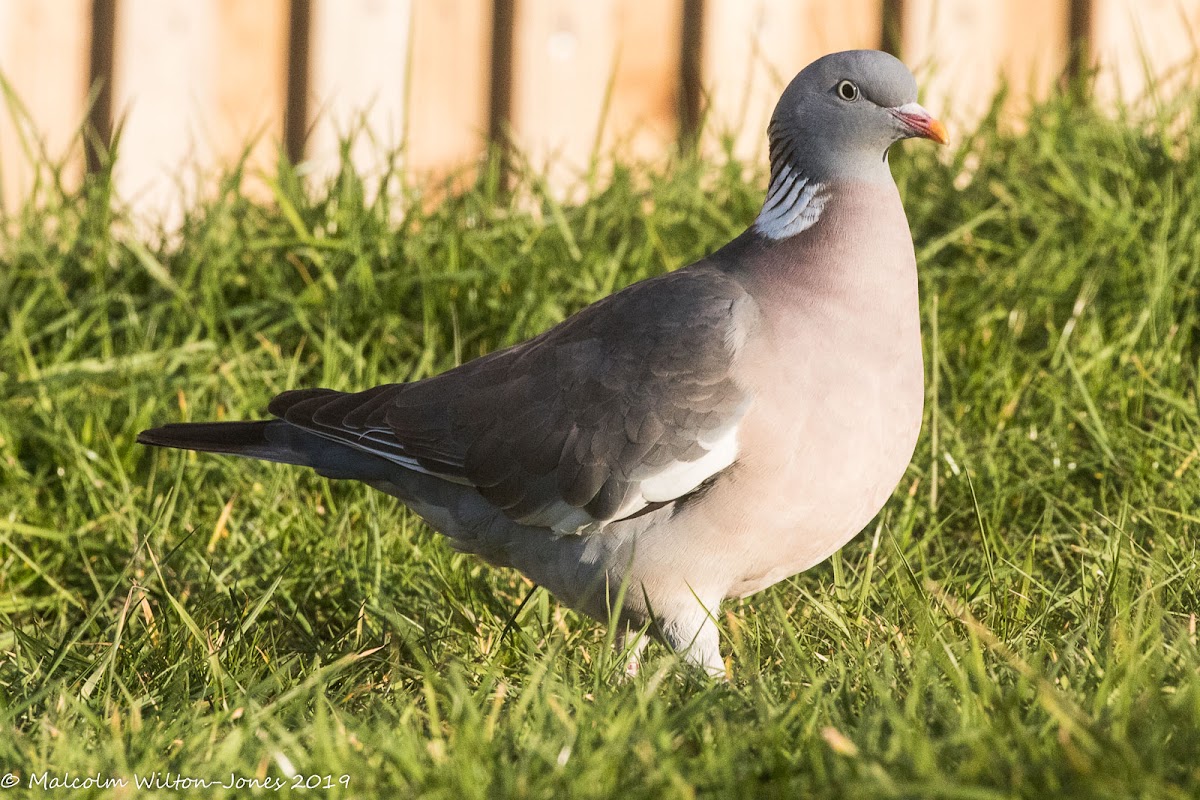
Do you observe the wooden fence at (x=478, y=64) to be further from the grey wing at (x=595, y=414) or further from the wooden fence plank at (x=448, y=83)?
the grey wing at (x=595, y=414)

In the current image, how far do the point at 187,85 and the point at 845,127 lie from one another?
294 cm

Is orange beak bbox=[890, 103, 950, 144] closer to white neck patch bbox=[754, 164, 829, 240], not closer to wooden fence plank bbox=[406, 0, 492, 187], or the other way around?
white neck patch bbox=[754, 164, 829, 240]

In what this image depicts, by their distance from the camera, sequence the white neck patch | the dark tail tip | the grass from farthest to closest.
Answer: the dark tail tip
the white neck patch
the grass

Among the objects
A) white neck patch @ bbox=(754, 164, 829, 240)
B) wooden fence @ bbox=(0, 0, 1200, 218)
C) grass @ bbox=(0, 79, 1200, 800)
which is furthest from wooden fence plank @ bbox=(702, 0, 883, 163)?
white neck patch @ bbox=(754, 164, 829, 240)

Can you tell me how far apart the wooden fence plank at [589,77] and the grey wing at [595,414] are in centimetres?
213

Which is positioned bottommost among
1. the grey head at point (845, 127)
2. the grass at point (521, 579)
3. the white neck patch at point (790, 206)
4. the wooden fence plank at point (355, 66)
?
the grass at point (521, 579)

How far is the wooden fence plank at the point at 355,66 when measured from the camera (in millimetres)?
5051

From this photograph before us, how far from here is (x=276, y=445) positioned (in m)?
3.28

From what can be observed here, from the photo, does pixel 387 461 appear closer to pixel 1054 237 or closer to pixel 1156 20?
pixel 1054 237

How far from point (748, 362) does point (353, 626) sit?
1059 millimetres

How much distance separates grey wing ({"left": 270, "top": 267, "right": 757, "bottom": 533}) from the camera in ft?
8.99

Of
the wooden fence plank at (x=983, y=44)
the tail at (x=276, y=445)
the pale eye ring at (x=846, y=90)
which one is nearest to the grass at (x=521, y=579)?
the tail at (x=276, y=445)

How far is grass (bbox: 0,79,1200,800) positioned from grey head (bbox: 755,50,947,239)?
612 millimetres

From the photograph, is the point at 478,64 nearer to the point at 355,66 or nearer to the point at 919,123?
the point at 355,66
